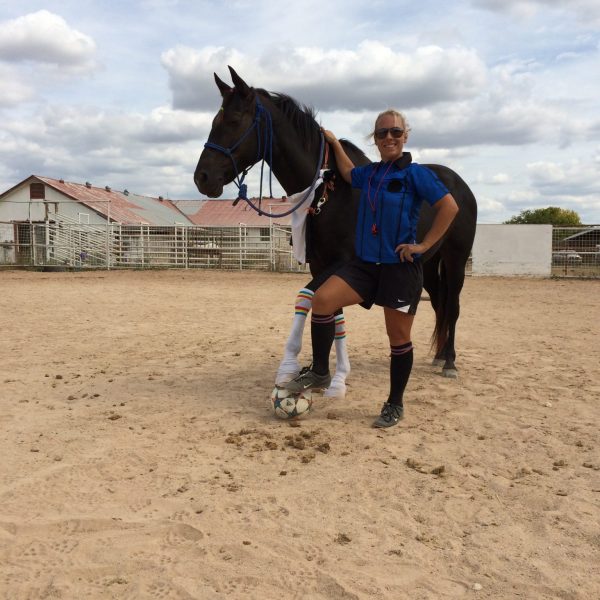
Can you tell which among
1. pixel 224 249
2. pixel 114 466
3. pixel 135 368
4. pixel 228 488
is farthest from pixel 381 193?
pixel 224 249

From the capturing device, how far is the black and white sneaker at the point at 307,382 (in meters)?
4.05

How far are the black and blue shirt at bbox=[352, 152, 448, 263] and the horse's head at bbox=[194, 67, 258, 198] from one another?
100 centimetres

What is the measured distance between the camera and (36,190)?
34094 millimetres

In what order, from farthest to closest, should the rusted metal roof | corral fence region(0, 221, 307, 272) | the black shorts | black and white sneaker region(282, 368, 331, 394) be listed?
the rusted metal roof
corral fence region(0, 221, 307, 272)
black and white sneaker region(282, 368, 331, 394)
the black shorts

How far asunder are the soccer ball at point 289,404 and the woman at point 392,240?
1.67ft

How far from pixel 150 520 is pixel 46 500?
0.58 m

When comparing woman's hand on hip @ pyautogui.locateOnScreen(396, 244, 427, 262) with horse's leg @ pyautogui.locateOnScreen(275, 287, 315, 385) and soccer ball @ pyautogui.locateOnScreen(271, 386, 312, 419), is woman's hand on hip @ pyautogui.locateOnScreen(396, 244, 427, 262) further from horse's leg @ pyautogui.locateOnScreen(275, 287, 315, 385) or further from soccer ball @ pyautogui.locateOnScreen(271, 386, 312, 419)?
soccer ball @ pyautogui.locateOnScreen(271, 386, 312, 419)

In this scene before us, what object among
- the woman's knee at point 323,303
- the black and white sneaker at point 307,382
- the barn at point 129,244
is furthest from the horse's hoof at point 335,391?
the barn at point 129,244

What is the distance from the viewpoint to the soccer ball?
13.0 ft

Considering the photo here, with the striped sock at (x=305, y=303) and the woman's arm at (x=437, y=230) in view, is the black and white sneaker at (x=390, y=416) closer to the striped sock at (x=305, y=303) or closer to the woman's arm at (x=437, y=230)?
the striped sock at (x=305, y=303)

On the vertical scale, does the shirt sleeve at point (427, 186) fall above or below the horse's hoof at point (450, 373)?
above

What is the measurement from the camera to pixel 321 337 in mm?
4211

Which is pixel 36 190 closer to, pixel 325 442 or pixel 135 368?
pixel 135 368

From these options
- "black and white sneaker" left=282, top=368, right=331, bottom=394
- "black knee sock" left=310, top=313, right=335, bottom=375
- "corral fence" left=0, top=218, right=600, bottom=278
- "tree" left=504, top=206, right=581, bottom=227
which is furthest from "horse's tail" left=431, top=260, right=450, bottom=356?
"tree" left=504, top=206, right=581, bottom=227
